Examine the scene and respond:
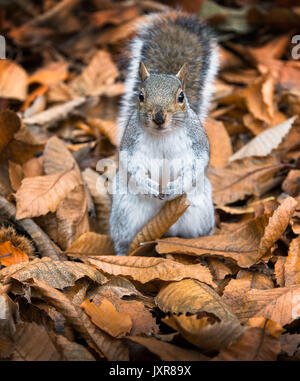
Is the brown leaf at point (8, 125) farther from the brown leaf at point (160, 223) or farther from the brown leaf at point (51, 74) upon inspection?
the brown leaf at point (51, 74)

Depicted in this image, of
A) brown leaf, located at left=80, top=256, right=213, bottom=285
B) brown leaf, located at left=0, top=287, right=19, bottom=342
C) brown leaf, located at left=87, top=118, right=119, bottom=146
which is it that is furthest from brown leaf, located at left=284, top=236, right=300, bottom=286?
brown leaf, located at left=87, top=118, right=119, bottom=146

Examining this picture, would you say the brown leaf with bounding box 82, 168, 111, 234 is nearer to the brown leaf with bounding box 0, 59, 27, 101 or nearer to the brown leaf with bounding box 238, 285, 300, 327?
the brown leaf with bounding box 0, 59, 27, 101

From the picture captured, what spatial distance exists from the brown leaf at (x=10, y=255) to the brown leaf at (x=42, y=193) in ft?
0.45

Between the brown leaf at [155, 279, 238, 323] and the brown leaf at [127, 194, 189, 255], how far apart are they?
382mm

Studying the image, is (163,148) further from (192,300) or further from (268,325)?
(268,325)

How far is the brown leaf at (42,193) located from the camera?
2.21 meters

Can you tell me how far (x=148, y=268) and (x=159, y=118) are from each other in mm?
630

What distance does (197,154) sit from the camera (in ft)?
7.68

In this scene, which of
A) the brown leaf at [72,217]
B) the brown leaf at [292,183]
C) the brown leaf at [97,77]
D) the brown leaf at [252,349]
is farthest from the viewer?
the brown leaf at [97,77]

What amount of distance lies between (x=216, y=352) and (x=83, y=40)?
321cm

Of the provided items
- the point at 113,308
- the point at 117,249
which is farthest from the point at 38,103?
the point at 113,308

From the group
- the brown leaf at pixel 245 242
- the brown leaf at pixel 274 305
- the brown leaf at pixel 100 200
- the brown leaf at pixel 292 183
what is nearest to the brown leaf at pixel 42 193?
the brown leaf at pixel 100 200
